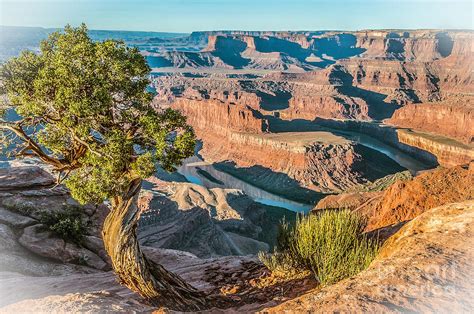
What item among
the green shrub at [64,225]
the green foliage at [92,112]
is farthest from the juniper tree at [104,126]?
the green shrub at [64,225]

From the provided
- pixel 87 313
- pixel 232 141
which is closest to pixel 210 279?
pixel 87 313

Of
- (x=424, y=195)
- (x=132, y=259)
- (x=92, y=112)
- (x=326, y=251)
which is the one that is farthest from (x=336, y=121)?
(x=92, y=112)

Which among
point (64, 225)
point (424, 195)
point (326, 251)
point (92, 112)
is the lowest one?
point (64, 225)

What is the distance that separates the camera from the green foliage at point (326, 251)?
9680mm

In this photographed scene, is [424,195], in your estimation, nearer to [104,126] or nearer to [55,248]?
[104,126]

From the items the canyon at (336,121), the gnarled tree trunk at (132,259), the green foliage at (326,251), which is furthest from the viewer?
the canyon at (336,121)

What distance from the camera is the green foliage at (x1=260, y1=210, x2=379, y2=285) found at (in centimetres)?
968

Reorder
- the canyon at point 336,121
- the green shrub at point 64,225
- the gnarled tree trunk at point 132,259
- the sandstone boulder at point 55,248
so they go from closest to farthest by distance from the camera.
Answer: the gnarled tree trunk at point 132,259 < the sandstone boulder at point 55,248 < the green shrub at point 64,225 < the canyon at point 336,121

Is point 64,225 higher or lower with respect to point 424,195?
lower

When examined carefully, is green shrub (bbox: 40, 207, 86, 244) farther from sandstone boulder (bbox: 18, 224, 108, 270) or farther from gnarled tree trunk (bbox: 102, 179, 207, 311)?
gnarled tree trunk (bbox: 102, 179, 207, 311)

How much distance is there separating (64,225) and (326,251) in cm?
1038

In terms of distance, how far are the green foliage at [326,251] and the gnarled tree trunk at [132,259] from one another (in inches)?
133

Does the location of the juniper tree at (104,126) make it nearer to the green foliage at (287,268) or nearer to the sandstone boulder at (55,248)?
the green foliage at (287,268)

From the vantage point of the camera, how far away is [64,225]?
51.2ft
